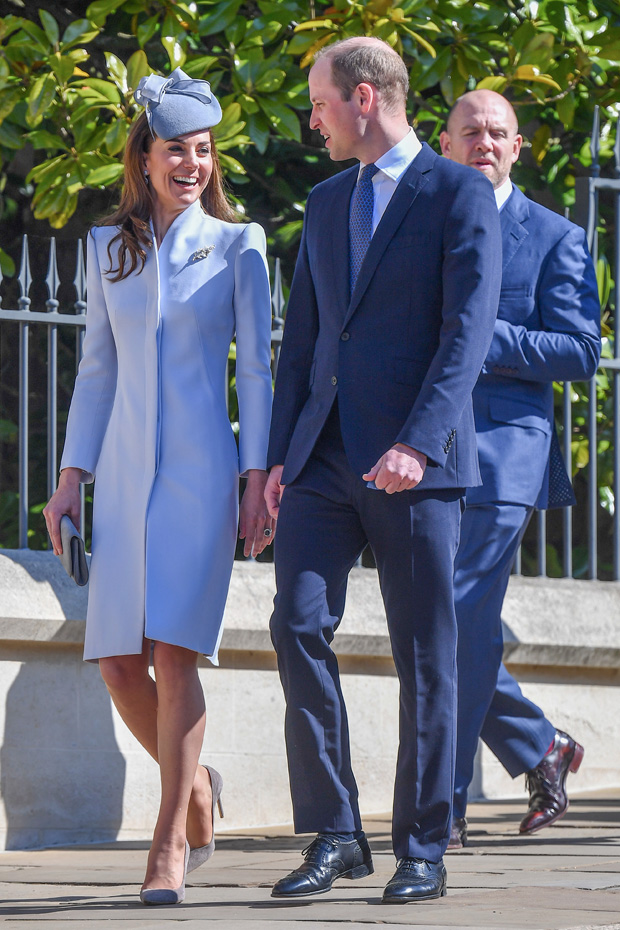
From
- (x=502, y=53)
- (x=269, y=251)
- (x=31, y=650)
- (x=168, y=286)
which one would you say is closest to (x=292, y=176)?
(x=269, y=251)

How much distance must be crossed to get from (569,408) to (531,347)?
1357 millimetres

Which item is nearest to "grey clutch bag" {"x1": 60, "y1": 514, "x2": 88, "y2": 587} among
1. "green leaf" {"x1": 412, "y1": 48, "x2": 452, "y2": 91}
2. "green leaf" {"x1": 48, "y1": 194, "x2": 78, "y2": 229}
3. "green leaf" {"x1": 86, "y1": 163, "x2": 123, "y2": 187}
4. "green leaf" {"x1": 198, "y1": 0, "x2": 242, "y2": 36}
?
"green leaf" {"x1": 86, "y1": 163, "x2": 123, "y2": 187}

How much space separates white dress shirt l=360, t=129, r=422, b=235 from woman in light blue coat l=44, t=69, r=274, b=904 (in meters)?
0.31

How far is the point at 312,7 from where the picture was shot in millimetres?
5617

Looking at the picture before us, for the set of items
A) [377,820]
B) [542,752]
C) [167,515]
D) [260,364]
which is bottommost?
[377,820]

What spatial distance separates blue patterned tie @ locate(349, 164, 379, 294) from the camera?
3449mm

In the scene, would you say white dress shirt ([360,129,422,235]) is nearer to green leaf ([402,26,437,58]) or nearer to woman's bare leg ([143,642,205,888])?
woman's bare leg ([143,642,205,888])

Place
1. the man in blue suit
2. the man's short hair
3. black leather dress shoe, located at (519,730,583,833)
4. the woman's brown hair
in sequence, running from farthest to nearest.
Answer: black leather dress shoe, located at (519,730,583,833) < the woman's brown hair < the man's short hair < the man in blue suit

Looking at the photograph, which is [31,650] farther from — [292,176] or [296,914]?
[292,176]

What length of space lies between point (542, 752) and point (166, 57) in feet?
11.0

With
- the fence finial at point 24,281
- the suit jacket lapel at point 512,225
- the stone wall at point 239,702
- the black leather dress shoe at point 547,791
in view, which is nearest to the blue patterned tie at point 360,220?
the suit jacket lapel at point 512,225

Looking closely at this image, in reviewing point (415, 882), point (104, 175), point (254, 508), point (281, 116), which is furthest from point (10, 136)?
point (415, 882)

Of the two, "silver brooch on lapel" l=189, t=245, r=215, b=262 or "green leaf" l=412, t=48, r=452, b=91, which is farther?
"green leaf" l=412, t=48, r=452, b=91

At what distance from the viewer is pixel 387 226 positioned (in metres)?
3.37
